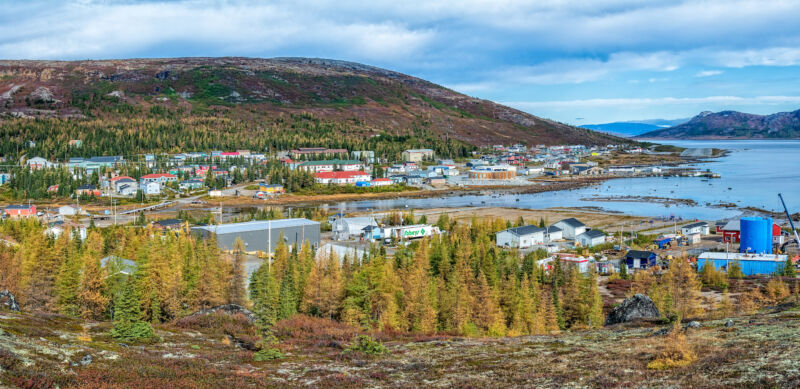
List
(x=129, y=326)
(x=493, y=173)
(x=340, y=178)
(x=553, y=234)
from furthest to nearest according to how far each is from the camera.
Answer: (x=493, y=173) < (x=340, y=178) < (x=553, y=234) < (x=129, y=326)

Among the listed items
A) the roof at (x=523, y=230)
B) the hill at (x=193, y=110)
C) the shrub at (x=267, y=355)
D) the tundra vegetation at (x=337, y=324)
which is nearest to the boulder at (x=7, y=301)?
the tundra vegetation at (x=337, y=324)

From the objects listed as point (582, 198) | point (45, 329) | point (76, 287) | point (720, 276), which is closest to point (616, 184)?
point (582, 198)

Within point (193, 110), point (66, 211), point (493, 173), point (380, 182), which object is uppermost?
point (193, 110)

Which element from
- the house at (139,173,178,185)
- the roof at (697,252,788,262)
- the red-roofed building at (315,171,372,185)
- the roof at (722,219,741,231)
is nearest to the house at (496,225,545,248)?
the roof at (697,252,788,262)

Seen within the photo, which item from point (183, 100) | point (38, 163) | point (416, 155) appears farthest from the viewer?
point (183, 100)

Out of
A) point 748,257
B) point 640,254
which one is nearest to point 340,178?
point 640,254

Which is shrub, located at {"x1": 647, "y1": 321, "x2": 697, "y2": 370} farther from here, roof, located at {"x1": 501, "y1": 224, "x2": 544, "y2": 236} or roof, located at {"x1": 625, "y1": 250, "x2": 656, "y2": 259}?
roof, located at {"x1": 501, "y1": 224, "x2": 544, "y2": 236}

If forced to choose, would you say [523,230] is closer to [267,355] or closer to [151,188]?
[267,355]

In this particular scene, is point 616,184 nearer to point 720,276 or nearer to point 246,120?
point 720,276

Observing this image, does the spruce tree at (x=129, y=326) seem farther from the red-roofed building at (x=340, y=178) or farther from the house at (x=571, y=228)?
the red-roofed building at (x=340, y=178)
